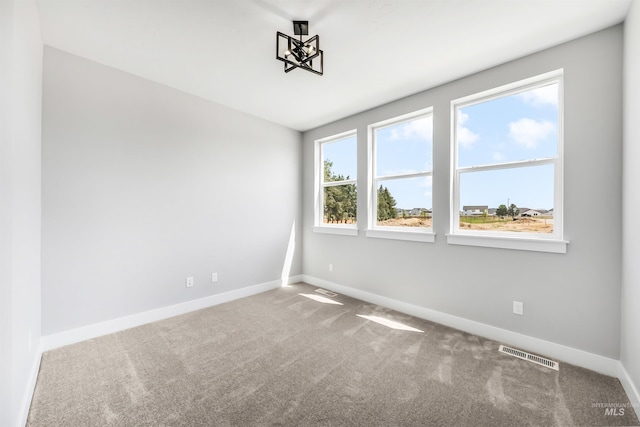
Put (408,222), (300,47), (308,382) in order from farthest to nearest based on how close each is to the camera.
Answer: (408,222), (300,47), (308,382)

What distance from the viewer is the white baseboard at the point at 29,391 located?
5.04ft

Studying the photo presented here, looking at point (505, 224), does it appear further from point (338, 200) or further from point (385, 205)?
point (338, 200)

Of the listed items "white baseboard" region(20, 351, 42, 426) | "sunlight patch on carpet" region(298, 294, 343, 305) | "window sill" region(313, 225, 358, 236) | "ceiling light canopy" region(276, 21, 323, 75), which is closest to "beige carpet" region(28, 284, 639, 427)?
"white baseboard" region(20, 351, 42, 426)

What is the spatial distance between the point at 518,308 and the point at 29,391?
3802 mm

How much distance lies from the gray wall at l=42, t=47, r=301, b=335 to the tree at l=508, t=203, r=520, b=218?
122 inches

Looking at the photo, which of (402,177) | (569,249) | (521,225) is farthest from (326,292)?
(569,249)

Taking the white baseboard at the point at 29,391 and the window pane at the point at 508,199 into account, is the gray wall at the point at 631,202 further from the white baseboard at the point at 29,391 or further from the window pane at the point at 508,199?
the white baseboard at the point at 29,391

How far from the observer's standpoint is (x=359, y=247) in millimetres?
3787

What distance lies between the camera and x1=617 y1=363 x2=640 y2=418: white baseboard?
164cm

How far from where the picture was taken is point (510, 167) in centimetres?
256

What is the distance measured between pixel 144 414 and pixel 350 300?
255 centimetres

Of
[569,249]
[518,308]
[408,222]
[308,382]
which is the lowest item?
[308,382]

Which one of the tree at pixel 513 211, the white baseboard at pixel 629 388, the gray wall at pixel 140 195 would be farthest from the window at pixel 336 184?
the white baseboard at pixel 629 388

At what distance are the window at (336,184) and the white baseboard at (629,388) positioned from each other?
2680mm
